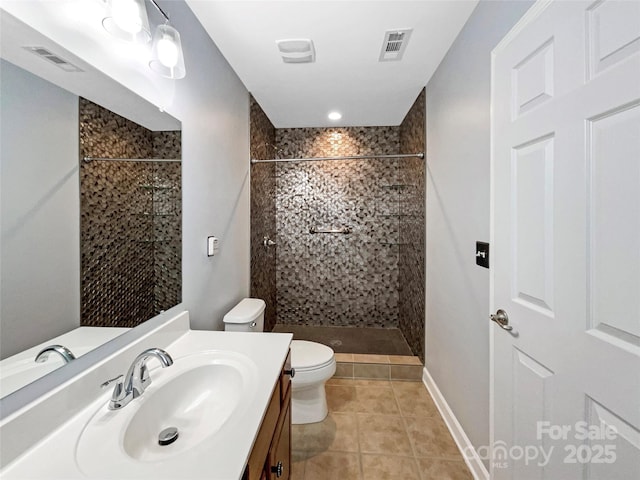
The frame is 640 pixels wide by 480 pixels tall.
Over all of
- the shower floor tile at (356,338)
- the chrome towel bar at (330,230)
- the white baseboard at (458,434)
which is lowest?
the white baseboard at (458,434)

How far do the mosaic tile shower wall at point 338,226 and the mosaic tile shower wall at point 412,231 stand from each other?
0.51 feet

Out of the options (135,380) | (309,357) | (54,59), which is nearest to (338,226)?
(309,357)

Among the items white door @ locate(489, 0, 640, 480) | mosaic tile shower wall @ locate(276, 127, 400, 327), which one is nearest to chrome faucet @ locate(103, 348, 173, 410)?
white door @ locate(489, 0, 640, 480)

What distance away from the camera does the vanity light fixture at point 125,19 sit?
34.1 inches

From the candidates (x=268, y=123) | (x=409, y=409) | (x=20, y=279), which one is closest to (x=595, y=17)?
(x=20, y=279)

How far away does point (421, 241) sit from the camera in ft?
7.61

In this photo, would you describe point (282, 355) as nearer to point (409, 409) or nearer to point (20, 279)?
point (20, 279)

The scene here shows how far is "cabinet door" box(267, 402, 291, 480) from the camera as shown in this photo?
2.85 feet

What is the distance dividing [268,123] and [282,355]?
2590mm

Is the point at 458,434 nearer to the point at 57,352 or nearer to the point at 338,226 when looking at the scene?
the point at 57,352

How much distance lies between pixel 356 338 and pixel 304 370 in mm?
1333

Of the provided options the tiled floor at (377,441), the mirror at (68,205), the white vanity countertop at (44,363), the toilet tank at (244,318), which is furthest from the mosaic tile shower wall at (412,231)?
the white vanity countertop at (44,363)

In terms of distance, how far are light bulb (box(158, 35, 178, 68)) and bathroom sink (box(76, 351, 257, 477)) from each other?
1.18m

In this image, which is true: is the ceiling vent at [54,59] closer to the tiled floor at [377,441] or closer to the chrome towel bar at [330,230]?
the tiled floor at [377,441]
